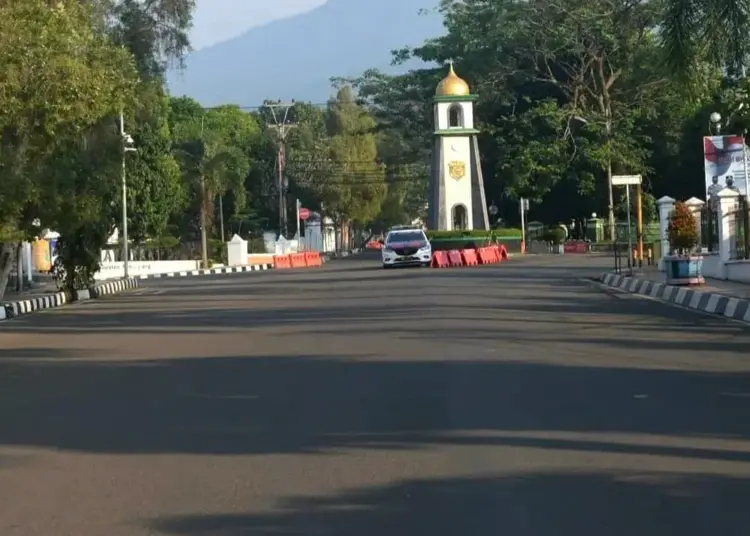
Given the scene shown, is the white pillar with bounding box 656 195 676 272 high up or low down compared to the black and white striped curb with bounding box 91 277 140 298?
up

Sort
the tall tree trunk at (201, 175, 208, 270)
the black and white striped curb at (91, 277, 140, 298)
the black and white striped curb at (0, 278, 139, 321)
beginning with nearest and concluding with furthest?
the black and white striped curb at (0, 278, 139, 321)
the black and white striped curb at (91, 277, 140, 298)
the tall tree trunk at (201, 175, 208, 270)

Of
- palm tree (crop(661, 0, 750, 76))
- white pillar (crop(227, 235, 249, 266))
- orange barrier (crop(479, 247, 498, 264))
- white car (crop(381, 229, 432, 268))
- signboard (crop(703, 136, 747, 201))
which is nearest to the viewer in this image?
palm tree (crop(661, 0, 750, 76))

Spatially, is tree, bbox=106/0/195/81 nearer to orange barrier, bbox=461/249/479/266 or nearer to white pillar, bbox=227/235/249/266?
orange barrier, bbox=461/249/479/266

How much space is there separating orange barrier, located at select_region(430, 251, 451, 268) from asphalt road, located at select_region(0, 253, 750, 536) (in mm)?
29944

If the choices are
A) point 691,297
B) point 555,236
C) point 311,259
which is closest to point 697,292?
point 691,297

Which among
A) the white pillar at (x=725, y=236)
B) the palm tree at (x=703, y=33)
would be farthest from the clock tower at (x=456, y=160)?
the palm tree at (x=703, y=33)

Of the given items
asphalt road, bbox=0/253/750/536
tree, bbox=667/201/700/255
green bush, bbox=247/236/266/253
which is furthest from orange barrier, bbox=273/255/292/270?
asphalt road, bbox=0/253/750/536

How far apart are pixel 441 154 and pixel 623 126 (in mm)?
10789

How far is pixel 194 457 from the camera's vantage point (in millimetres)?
9258

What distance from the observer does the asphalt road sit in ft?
24.0

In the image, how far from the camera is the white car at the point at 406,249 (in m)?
50.0

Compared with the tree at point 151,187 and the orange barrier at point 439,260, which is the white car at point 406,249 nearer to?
the orange barrier at point 439,260

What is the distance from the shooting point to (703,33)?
65.1 ft

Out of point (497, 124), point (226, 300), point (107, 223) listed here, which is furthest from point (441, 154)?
point (226, 300)
